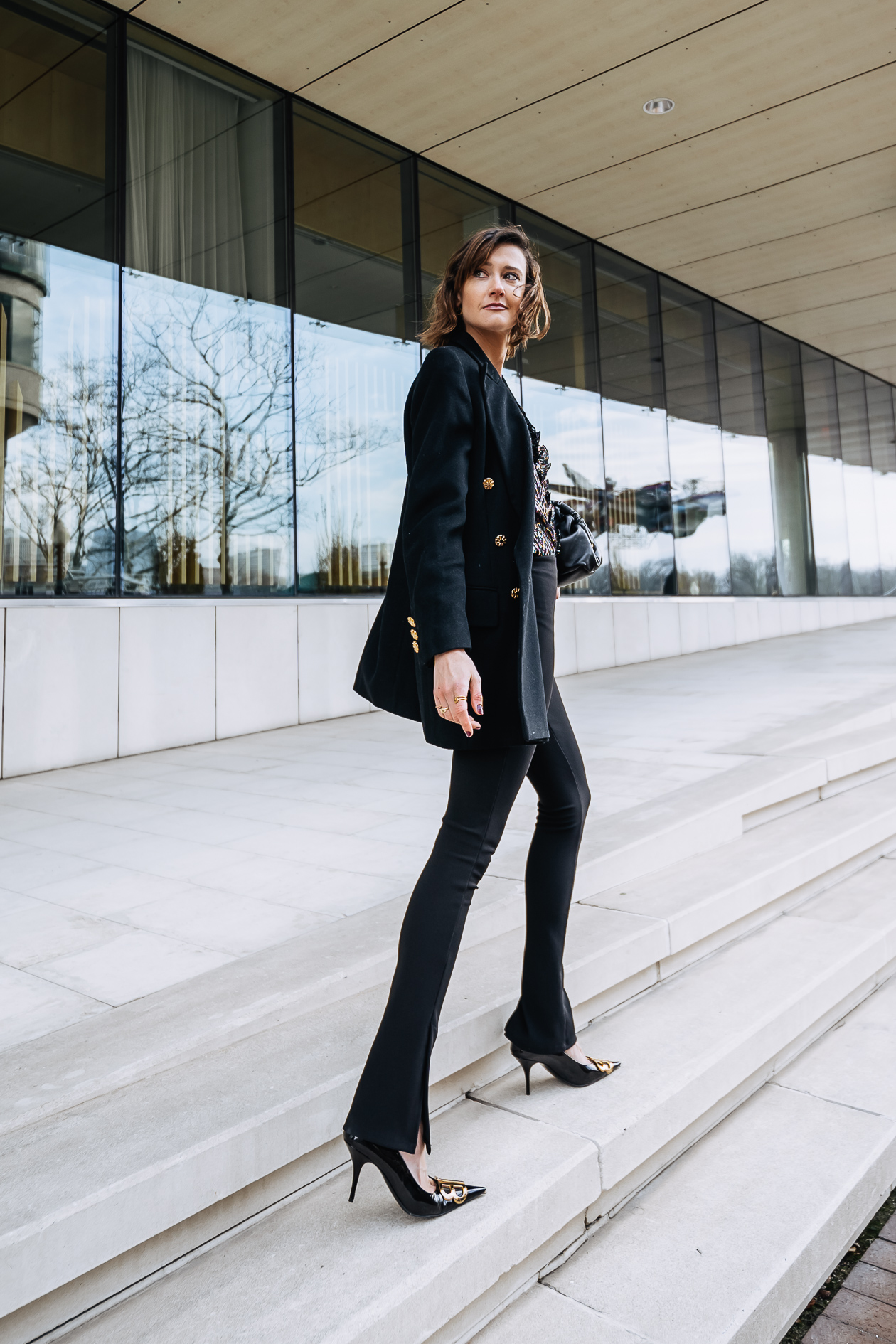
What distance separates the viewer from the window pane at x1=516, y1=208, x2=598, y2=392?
9586mm

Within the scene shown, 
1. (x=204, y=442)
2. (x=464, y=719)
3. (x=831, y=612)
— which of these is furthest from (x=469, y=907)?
(x=831, y=612)

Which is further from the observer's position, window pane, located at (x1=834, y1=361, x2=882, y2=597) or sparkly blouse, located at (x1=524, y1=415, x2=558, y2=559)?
window pane, located at (x1=834, y1=361, x2=882, y2=597)

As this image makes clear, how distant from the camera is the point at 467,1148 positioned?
166cm

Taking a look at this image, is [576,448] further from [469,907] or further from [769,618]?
[469,907]

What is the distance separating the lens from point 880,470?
53.3 feet

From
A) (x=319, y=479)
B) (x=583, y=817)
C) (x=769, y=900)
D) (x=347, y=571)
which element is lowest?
(x=769, y=900)

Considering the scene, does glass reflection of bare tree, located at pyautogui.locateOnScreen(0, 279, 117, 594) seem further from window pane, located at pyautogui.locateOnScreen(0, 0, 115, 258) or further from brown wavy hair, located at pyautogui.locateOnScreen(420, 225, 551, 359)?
brown wavy hair, located at pyautogui.locateOnScreen(420, 225, 551, 359)

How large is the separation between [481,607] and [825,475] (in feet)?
48.4

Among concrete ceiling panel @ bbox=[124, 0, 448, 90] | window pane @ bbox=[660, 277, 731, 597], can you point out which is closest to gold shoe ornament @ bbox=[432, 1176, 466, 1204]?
concrete ceiling panel @ bbox=[124, 0, 448, 90]

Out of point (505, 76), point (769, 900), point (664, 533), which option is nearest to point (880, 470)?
point (664, 533)

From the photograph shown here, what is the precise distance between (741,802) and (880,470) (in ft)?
48.7

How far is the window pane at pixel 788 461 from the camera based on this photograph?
1328 cm

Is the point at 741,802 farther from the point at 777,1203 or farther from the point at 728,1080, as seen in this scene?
the point at 777,1203

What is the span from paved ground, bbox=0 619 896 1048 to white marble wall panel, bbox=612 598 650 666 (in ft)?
9.20
